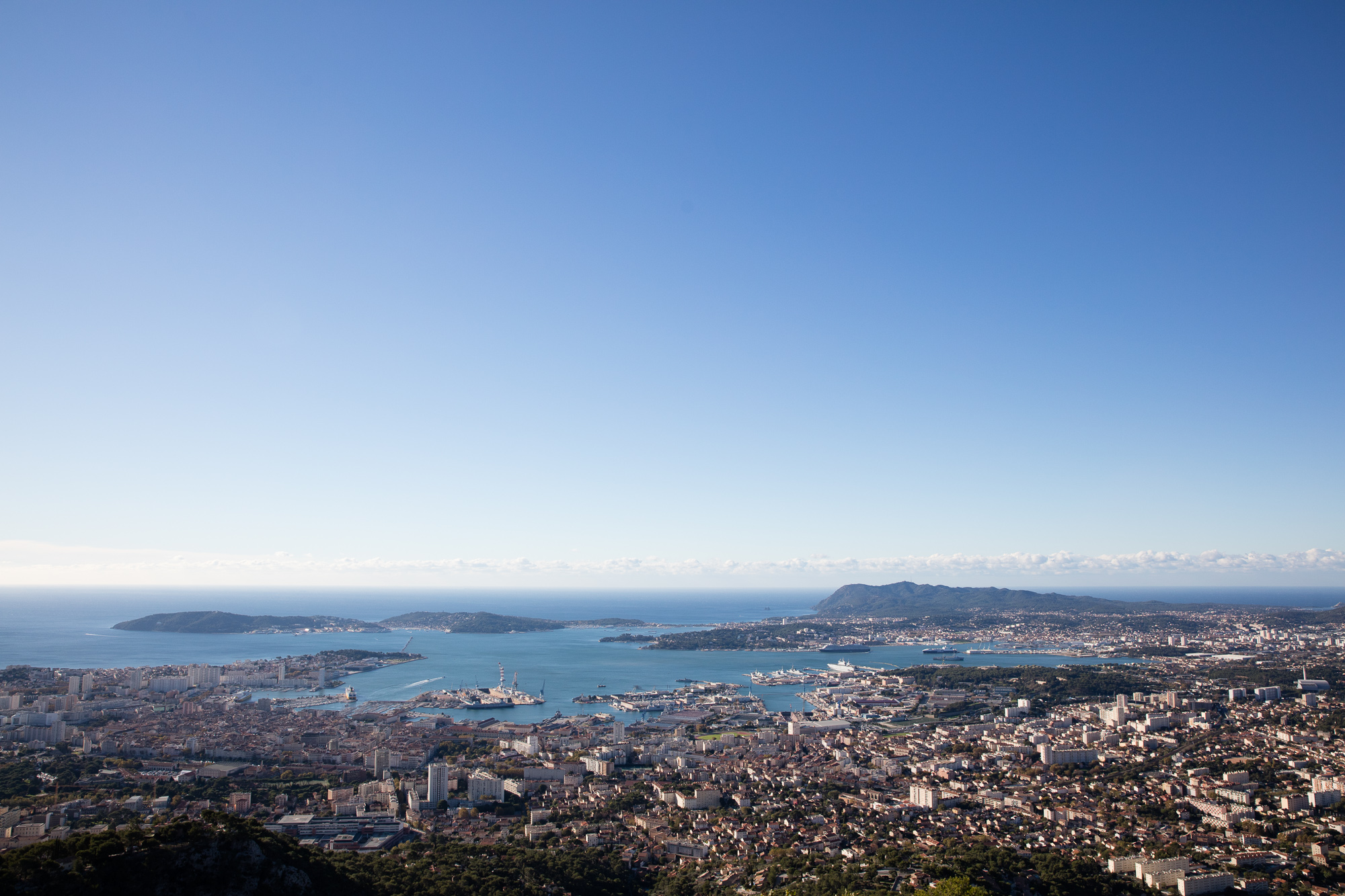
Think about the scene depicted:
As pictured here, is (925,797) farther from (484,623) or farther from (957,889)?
(484,623)

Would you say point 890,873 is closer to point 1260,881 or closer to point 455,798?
point 1260,881

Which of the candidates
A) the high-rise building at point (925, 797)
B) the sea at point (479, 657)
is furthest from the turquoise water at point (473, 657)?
the high-rise building at point (925, 797)

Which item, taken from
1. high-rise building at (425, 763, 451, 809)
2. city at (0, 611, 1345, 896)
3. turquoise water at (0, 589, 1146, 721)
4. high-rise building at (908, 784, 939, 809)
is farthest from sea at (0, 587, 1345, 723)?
high-rise building at (908, 784, 939, 809)

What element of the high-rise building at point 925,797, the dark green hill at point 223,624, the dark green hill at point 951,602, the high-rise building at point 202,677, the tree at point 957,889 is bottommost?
the dark green hill at point 951,602

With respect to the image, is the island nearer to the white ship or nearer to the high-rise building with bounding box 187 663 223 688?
the white ship

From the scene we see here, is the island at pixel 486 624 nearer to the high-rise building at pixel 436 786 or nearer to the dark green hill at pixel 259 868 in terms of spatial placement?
the high-rise building at pixel 436 786
